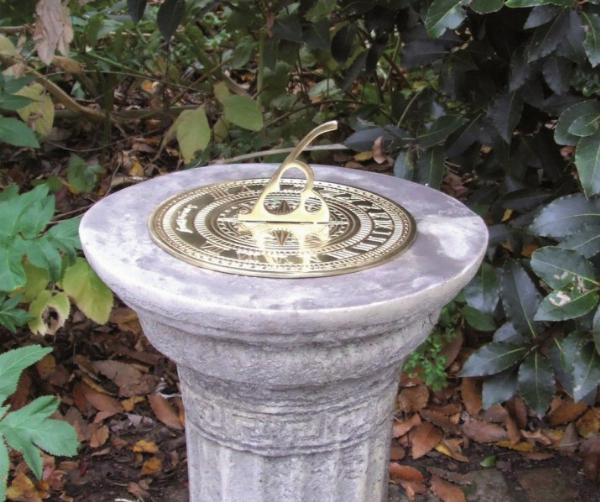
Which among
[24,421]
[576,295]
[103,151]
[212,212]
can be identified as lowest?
[103,151]

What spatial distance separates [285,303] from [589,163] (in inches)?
27.2

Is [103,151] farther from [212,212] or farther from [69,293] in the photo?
[212,212]

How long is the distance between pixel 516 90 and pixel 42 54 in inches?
43.0

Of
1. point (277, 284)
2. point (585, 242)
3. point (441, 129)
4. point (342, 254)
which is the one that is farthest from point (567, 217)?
point (277, 284)

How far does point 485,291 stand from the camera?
1891 millimetres

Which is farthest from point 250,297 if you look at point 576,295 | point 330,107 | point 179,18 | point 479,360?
point 330,107

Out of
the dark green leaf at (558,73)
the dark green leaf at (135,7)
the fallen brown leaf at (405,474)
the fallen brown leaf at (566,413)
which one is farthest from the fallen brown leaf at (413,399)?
the dark green leaf at (135,7)

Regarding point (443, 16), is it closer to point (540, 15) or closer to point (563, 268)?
point (540, 15)

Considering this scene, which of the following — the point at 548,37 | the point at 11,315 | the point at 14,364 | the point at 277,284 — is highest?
the point at 548,37

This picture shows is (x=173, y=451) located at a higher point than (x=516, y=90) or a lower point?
lower

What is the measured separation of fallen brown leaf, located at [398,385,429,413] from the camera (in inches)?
102

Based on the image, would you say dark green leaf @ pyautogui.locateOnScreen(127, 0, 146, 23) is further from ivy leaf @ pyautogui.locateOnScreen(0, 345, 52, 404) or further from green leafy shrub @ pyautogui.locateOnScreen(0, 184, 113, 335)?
ivy leaf @ pyautogui.locateOnScreen(0, 345, 52, 404)

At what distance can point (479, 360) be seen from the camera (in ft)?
6.10

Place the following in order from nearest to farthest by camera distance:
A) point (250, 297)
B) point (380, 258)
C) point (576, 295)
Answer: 1. point (250, 297)
2. point (380, 258)
3. point (576, 295)
